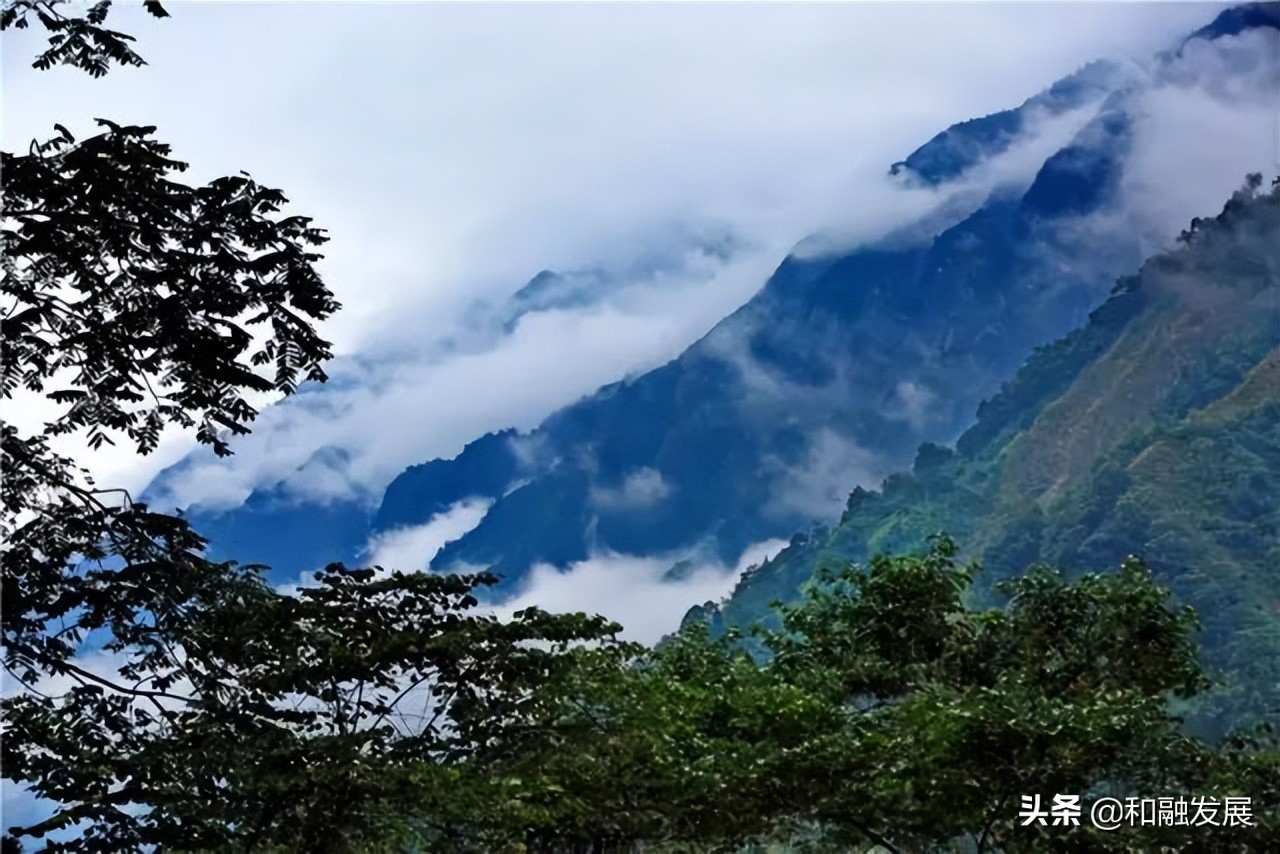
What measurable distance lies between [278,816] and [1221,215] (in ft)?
185

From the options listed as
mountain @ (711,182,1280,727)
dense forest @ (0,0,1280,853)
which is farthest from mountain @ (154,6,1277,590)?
dense forest @ (0,0,1280,853)

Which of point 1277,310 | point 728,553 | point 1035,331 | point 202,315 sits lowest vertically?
point 202,315

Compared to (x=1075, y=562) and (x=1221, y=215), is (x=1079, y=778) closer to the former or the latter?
(x=1075, y=562)

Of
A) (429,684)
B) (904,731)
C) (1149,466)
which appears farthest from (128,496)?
(1149,466)

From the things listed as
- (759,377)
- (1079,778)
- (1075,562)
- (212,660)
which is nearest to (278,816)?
(212,660)

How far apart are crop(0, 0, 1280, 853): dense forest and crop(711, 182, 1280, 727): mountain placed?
21621 mm

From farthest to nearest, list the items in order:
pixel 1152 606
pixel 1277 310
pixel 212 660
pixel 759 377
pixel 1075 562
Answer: pixel 759 377 < pixel 1277 310 < pixel 1075 562 < pixel 1152 606 < pixel 212 660

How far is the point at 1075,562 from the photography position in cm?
4169

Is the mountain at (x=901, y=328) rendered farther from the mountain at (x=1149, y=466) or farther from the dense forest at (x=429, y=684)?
the dense forest at (x=429, y=684)

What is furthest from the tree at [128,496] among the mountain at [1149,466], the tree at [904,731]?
the mountain at [1149,466]

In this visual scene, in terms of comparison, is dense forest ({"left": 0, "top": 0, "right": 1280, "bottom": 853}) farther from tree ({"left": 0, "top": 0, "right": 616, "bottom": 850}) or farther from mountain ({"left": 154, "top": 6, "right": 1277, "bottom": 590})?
mountain ({"left": 154, "top": 6, "right": 1277, "bottom": 590})

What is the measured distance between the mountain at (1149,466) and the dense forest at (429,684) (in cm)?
2162

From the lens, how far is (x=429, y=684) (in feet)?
32.4

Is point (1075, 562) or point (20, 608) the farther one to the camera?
point (1075, 562)
